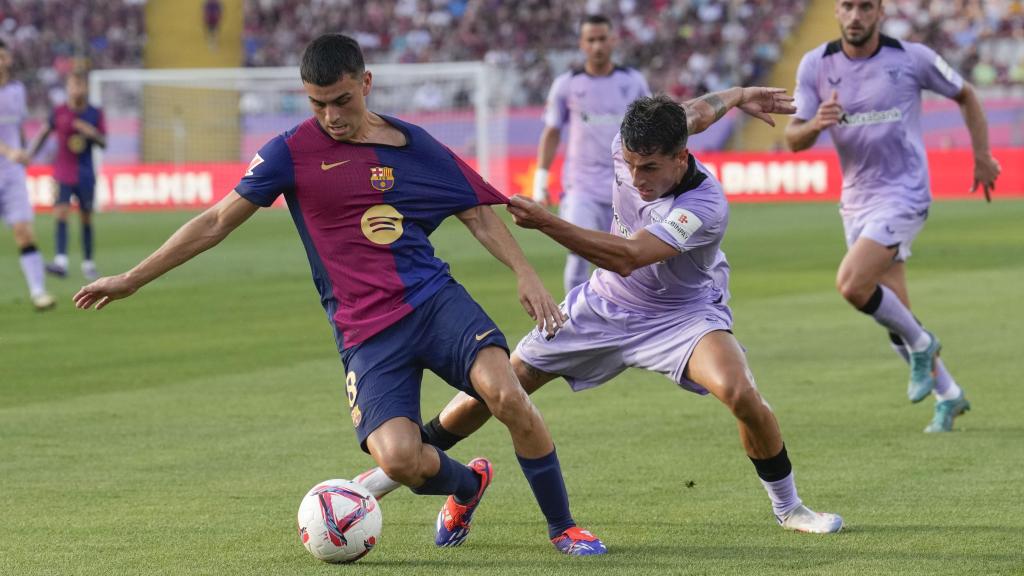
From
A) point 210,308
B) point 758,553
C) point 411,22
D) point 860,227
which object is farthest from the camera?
point 411,22

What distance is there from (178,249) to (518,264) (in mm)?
1261

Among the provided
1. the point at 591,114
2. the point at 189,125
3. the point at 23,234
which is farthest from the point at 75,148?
the point at 189,125

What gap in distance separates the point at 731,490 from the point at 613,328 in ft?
3.56

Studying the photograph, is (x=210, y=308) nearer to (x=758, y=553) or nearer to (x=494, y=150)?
(x=758, y=553)

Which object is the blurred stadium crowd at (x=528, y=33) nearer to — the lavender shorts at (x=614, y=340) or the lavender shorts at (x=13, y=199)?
the lavender shorts at (x=13, y=199)

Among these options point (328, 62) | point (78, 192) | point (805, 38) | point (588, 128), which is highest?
point (328, 62)

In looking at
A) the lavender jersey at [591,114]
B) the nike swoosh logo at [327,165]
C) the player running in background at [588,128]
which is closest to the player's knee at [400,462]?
the nike swoosh logo at [327,165]

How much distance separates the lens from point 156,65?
143 feet

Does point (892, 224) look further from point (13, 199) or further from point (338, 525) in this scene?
point (13, 199)

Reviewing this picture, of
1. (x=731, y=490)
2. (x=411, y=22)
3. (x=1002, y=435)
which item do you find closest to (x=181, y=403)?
(x=731, y=490)

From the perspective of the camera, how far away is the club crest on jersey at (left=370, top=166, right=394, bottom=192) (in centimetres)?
604

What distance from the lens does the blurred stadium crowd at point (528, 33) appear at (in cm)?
3691

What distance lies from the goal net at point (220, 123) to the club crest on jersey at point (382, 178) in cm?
2591

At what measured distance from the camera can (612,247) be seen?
20.2 feet
